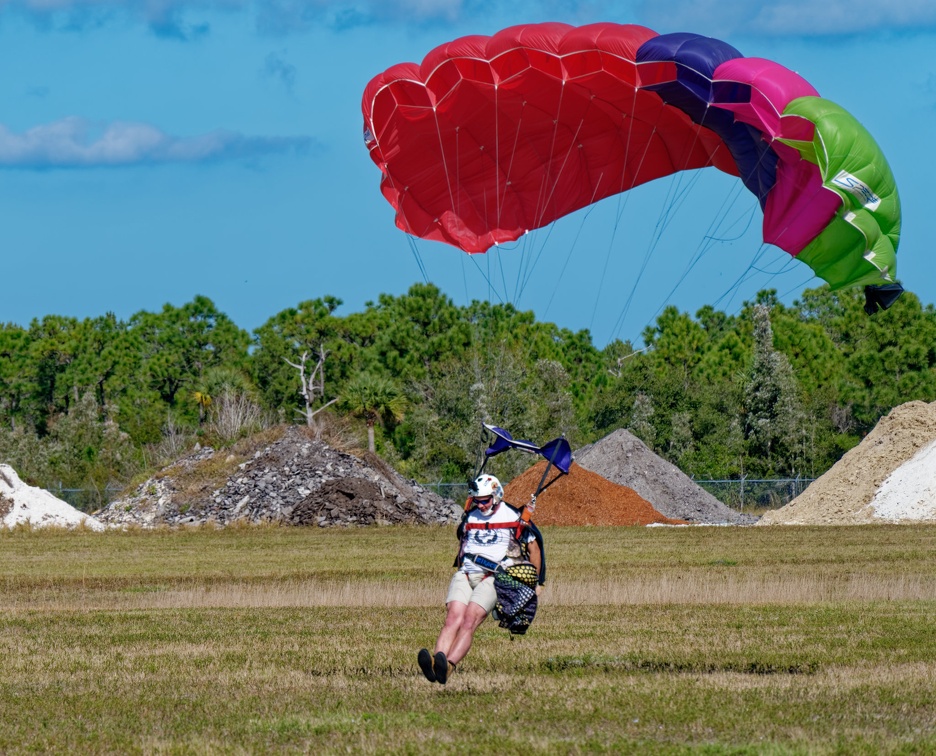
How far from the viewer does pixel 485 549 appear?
11.1 m

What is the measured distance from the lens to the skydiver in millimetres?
10836

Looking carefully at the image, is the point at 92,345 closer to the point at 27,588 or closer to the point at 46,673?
the point at 27,588

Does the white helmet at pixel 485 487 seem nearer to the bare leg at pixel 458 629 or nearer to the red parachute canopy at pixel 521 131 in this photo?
the bare leg at pixel 458 629

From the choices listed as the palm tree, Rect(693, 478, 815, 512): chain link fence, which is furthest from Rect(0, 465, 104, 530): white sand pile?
Rect(693, 478, 815, 512): chain link fence

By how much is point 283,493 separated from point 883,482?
19114 millimetres

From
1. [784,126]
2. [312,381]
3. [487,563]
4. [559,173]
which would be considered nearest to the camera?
[487,563]

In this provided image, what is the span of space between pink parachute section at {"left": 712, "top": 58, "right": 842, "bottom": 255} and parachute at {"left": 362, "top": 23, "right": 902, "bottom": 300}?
2cm

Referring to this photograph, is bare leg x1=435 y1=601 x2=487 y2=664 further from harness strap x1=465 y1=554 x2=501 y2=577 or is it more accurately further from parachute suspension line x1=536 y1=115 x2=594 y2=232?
parachute suspension line x1=536 y1=115 x2=594 y2=232

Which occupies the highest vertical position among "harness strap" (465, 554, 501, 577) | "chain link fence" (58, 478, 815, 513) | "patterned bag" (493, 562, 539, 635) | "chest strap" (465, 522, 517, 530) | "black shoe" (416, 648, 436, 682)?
"chain link fence" (58, 478, 815, 513)

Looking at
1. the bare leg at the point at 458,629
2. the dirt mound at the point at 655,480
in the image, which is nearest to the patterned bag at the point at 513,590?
the bare leg at the point at 458,629

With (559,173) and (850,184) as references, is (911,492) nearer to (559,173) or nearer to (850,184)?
(559,173)

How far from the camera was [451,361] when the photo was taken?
67875mm

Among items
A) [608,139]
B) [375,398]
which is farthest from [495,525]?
[375,398]

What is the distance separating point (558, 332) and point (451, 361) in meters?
38.0
